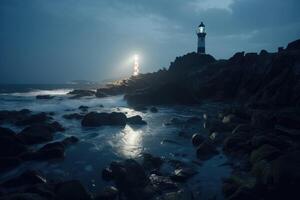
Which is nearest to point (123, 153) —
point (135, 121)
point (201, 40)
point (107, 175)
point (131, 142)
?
point (131, 142)

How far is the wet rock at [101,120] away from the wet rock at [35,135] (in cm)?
461

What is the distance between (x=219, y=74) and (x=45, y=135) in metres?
31.6

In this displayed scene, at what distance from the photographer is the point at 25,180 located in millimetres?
11305

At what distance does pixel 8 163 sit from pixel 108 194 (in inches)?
248

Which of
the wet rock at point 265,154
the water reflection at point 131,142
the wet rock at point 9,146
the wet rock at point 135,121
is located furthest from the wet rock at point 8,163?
the wet rock at point 135,121

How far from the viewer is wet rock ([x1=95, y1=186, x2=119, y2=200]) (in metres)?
9.81

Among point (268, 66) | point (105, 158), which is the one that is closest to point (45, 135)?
point (105, 158)

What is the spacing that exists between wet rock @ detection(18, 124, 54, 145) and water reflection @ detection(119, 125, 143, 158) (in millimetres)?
4803

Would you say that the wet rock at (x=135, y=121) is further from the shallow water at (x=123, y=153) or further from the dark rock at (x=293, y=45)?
the dark rock at (x=293, y=45)

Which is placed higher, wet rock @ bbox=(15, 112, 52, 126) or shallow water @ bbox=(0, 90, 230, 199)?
wet rock @ bbox=(15, 112, 52, 126)

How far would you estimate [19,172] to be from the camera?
12.6 m

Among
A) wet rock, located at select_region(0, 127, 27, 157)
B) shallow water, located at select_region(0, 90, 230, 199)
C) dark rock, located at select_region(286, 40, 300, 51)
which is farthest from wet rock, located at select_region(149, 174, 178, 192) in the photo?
dark rock, located at select_region(286, 40, 300, 51)

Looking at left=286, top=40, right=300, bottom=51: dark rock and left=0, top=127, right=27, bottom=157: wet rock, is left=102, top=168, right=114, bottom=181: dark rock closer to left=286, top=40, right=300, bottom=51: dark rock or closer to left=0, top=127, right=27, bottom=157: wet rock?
left=0, top=127, right=27, bottom=157: wet rock

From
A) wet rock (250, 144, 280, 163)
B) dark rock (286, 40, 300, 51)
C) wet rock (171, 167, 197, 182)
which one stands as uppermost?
dark rock (286, 40, 300, 51)
